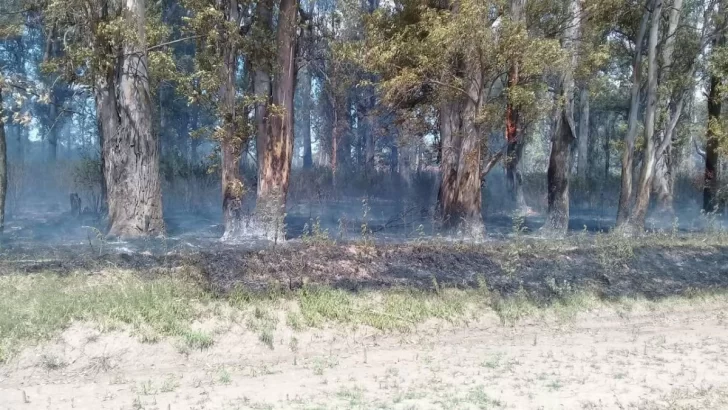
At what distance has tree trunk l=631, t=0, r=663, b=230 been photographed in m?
19.0

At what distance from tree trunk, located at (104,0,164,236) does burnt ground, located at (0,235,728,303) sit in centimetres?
161

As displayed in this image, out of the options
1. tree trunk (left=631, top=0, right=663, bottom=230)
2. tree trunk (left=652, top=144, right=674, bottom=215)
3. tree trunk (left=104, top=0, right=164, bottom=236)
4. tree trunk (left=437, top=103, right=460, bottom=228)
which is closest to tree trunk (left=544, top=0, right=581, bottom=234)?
tree trunk (left=631, top=0, right=663, bottom=230)

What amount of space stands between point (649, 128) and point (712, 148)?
278 inches

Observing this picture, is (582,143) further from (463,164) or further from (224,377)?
(224,377)

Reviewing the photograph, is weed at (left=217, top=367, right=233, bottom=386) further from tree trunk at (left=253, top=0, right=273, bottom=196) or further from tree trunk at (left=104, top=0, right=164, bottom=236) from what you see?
tree trunk at (left=253, top=0, right=273, bottom=196)

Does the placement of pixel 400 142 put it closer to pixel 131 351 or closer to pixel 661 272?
pixel 661 272

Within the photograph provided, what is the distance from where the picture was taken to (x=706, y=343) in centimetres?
1002

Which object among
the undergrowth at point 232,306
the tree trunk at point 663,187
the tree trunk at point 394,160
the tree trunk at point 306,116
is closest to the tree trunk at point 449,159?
the undergrowth at point 232,306

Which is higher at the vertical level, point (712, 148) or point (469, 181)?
point (712, 148)

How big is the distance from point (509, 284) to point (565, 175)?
8.29 metres

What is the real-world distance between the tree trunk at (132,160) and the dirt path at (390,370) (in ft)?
21.1

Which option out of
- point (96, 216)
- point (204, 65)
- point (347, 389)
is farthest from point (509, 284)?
point (96, 216)

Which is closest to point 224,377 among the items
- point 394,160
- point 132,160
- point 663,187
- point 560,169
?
point 132,160

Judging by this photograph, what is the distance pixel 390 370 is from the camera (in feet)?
27.3
